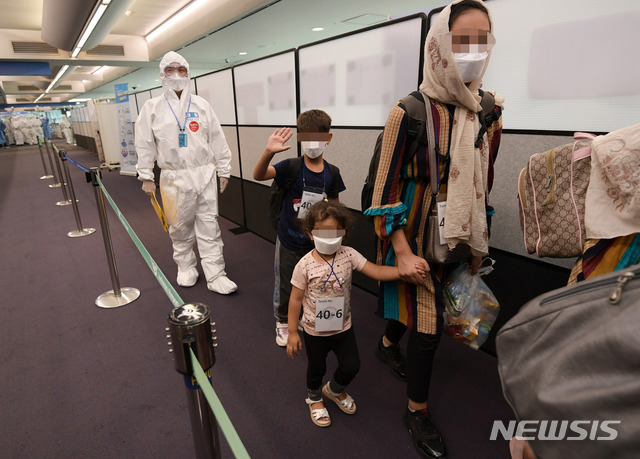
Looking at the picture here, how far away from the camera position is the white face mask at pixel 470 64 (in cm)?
95

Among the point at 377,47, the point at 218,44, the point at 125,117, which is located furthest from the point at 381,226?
the point at 218,44

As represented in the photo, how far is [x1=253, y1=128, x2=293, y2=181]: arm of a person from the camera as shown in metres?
1.42

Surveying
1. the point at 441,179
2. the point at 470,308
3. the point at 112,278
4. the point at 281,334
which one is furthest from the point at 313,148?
the point at 112,278

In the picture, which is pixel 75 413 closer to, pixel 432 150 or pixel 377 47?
pixel 432 150

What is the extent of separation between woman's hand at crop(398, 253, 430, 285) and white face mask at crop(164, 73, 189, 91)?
191 centimetres

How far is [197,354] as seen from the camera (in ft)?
2.22

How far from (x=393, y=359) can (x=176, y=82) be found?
2086mm

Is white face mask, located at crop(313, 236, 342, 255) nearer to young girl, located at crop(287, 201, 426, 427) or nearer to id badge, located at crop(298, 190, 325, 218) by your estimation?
young girl, located at crop(287, 201, 426, 427)

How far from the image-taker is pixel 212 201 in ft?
8.03

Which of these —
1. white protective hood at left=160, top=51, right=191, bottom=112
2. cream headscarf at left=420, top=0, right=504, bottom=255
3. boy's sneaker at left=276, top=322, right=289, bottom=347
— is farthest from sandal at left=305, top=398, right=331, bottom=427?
white protective hood at left=160, top=51, right=191, bottom=112

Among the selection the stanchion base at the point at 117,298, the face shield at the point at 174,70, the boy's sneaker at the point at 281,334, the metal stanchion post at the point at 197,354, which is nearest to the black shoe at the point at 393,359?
the boy's sneaker at the point at 281,334

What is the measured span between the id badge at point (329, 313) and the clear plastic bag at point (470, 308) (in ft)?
1.21

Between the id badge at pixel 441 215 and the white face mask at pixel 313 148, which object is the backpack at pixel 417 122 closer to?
the id badge at pixel 441 215

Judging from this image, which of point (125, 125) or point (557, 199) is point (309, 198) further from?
point (125, 125)
